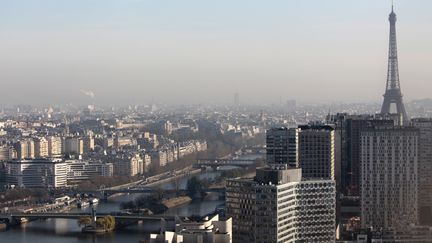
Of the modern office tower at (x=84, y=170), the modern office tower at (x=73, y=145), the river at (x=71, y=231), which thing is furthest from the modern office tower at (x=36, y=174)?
the modern office tower at (x=73, y=145)

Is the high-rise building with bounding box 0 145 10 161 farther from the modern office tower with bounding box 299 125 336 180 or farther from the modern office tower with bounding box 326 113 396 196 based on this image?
the modern office tower with bounding box 299 125 336 180

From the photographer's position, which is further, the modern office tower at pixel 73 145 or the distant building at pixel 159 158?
the modern office tower at pixel 73 145

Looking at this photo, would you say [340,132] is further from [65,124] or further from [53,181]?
[65,124]

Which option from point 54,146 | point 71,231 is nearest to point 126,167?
point 54,146

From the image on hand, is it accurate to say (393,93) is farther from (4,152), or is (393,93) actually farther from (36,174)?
(4,152)

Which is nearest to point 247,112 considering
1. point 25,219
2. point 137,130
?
point 137,130

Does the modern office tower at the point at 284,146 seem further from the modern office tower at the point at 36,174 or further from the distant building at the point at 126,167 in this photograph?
the distant building at the point at 126,167
